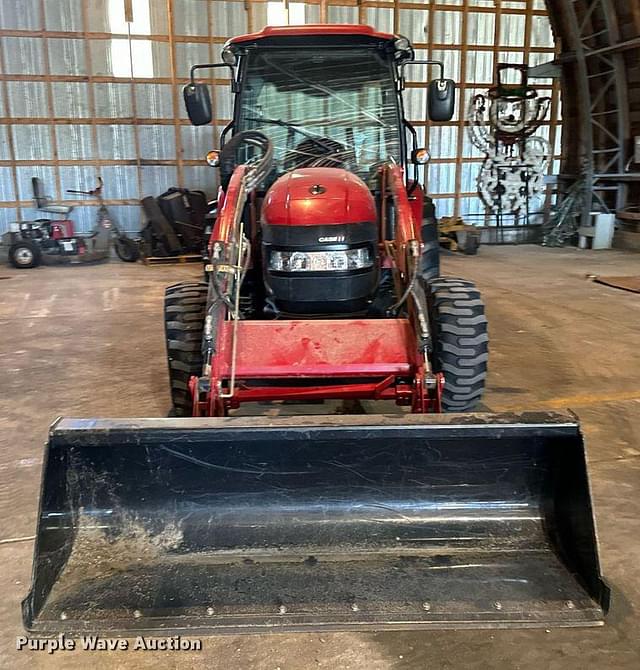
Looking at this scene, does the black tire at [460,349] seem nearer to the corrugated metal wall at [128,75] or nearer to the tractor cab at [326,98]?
the tractor cab at [326,98]

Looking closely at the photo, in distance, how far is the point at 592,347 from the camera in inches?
203

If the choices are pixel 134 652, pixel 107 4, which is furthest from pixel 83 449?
pixel 107 4

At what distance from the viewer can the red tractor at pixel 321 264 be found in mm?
2936

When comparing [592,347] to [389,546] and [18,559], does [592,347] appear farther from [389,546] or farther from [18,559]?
[18,559]

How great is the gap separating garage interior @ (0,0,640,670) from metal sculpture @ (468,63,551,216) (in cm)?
15

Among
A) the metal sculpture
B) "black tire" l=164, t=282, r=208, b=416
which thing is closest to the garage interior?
the metal sculpture

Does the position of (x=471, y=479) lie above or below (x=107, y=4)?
below

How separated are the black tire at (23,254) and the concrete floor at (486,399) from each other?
0.54 meters

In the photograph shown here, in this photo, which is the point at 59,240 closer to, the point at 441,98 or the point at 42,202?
the point at 42,202

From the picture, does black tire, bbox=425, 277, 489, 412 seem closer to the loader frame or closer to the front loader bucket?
the loader frame

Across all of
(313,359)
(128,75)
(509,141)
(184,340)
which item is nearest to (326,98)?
(184,340)

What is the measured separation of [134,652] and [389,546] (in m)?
0.85

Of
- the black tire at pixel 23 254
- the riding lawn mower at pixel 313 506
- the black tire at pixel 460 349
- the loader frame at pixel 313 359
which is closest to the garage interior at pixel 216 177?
the black tire at pixel 23 254

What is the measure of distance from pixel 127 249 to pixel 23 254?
151 cm
